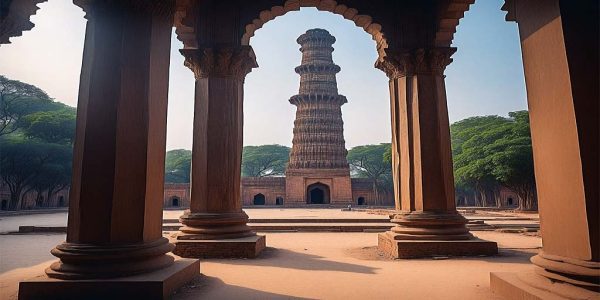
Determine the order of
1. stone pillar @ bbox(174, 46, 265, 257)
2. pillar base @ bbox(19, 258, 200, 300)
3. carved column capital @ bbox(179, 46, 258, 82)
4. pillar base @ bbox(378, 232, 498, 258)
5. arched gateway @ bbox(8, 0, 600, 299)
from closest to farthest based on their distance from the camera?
arched gateway @ bbox(8, 0, 600, 299), pillar base @ bbox(19, 258, 200, 300), pillar base @ bbox(378, 232, 498, 258), stone pillar @ bbox(174, 46, 265, 257), carved column capital @ bbox(179, 46, 258, 82)

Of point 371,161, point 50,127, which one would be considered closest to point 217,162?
point 50,127

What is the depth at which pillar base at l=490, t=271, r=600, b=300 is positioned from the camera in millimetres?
3092

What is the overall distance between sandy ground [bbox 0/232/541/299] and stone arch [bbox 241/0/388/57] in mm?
4949

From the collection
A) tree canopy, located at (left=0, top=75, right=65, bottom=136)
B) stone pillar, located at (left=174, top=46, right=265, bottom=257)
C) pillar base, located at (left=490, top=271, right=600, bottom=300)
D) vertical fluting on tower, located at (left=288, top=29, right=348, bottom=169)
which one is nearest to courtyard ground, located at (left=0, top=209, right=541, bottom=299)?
pillar base, located at (left=490, top=271, right=600, bottom=300)

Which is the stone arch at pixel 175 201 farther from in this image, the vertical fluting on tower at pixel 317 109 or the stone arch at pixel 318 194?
the stone arch at pixel 318 194

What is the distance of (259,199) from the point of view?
4738cm

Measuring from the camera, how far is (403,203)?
788 cm

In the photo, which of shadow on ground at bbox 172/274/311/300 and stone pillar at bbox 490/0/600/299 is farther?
shadow on ground at bbox 172/274/311/300

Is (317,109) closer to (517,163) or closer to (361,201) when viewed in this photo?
(361,201)

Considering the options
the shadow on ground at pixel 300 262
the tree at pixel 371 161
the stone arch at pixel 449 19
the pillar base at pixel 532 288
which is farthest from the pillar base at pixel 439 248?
the tree at pixel 371 161

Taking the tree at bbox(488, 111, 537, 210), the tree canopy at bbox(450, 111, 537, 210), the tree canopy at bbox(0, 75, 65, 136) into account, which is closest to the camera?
the tree at bbox(488, 111, 537, 210)

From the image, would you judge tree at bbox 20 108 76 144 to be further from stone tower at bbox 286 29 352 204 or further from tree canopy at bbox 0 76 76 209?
stone tower at bbox 286 29 352 204

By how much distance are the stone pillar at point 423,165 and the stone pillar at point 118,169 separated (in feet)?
15.1

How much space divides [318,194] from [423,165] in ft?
129
